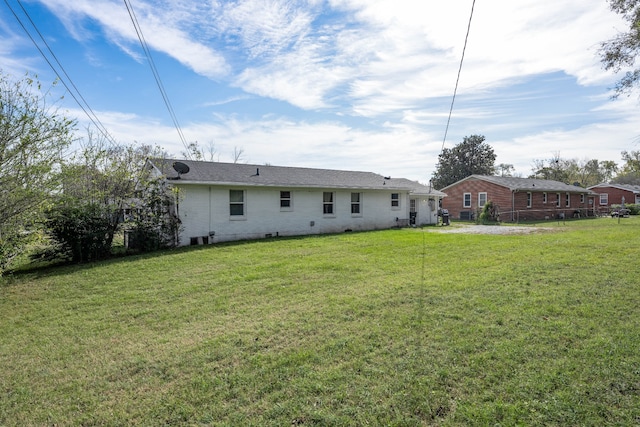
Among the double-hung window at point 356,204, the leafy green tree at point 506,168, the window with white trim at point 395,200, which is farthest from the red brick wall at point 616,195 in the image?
the double-hung window at point 356,204

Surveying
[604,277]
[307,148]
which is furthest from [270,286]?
[307,148]

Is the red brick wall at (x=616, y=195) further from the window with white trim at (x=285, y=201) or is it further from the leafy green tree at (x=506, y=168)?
the window with white trim at (x=285, y=201)

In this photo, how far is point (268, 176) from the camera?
15016mm

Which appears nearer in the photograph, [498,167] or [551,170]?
[551,170]

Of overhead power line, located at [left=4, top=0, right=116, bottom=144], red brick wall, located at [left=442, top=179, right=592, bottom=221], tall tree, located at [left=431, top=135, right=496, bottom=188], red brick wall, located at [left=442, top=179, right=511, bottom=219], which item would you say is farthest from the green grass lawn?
tall tree, located at [left=431, top=135, right=496, bottom=188]

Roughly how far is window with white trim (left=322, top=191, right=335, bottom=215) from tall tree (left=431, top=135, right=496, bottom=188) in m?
31.3

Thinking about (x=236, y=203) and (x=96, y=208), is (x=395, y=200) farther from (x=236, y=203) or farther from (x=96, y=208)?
(x=96, y=208)

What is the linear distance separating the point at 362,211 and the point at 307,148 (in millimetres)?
8144

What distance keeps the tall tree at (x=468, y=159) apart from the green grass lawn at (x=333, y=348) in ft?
129

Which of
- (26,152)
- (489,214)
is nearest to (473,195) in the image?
(489,214)

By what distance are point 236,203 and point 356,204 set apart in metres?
6.83

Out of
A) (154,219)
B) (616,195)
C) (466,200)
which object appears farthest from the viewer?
(616,195)

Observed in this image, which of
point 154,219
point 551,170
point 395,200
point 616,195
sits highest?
point 551,170

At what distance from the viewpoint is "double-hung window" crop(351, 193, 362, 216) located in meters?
17.4
